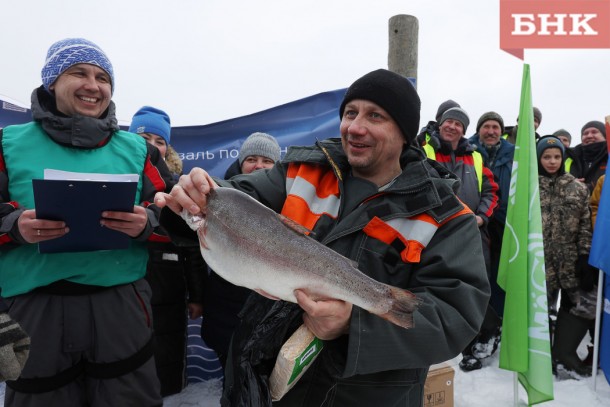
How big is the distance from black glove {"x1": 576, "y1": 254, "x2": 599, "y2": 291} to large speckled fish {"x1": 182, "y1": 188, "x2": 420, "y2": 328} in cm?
468

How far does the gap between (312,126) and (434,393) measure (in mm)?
3515

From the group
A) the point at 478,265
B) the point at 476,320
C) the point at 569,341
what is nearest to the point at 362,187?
the point at 478,265

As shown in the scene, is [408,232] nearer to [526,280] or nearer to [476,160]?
[526,280]

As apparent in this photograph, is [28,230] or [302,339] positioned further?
[28,230]

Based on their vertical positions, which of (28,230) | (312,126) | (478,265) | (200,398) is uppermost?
(312,126)

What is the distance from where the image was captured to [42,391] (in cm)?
221

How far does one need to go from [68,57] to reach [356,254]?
2061 millimetres

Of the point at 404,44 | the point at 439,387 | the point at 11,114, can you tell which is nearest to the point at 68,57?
the point at 439,387

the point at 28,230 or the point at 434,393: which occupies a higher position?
the point at 28,230

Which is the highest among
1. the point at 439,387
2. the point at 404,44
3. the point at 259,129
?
the point at 404,44

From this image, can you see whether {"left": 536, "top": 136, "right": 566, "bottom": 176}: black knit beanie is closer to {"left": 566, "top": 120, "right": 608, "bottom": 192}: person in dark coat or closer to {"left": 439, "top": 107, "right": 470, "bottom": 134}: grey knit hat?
{"left": 439, "top": 107, "right": 470, "bottom": 134}: grey knit hat

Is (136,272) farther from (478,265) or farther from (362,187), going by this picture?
(478,265)

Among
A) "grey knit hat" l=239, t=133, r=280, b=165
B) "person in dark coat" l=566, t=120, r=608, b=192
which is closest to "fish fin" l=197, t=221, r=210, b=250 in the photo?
"grey knit hat" l=239, t=133, r=280, b=165

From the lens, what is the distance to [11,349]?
1.66 meters
